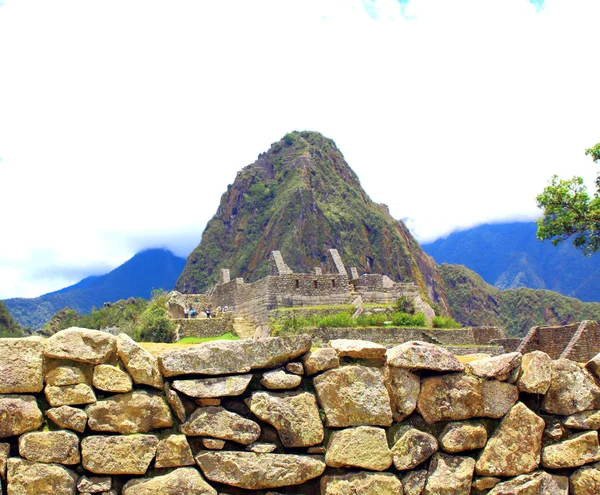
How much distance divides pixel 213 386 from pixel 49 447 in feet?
5.17

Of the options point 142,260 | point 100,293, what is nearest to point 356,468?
point 100,293

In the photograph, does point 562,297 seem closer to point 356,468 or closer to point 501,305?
point 501,305

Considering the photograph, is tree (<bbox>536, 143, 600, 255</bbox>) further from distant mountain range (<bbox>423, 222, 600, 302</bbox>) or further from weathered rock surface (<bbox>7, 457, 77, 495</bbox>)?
distant mountain range (<bbox>423, 222, 600, 302</bbox>)

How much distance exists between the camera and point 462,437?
592cm

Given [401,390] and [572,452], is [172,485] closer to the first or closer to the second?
[401,390]

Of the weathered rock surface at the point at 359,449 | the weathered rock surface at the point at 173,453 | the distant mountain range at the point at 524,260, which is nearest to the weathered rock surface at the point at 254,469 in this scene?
the weathered rock surface at the point at 173,453

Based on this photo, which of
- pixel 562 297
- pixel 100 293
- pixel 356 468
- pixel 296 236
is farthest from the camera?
pixel 296 236

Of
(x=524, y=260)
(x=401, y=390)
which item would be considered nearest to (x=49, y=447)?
(x=401, y=390)

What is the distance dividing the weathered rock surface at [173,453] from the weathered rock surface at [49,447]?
738 millimetres

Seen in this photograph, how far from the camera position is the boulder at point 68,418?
538 centimetres

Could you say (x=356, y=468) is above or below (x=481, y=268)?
below

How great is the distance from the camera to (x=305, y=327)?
23922 mm

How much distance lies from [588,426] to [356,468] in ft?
8.46

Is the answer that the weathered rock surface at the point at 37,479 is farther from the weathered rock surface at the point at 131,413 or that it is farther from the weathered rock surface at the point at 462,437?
the weathered rock surface at the point at 462,437
